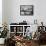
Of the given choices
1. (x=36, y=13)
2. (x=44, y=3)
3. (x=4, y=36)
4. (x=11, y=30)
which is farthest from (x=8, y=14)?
(x=4, y=36)

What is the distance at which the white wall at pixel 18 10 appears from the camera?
6.41 m

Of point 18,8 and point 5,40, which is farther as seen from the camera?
point 18,8

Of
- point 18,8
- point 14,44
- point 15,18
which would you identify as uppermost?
point 18,8

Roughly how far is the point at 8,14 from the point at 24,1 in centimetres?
98

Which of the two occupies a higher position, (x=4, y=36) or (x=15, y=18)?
(x=15, y=18)

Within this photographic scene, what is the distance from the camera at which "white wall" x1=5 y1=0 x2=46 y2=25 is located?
252 inches

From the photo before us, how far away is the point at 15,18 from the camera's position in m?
6.45

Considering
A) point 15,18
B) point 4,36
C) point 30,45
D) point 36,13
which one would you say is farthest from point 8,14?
point 30,45

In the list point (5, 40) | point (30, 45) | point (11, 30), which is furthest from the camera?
point (11, 30)

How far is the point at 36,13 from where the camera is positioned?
6441 mm

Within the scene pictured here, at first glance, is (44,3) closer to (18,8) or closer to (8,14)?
(18,8)

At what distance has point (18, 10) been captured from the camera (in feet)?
21.2

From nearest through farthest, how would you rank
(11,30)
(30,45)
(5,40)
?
1. (30,45)
2. (5,40)
3. (11,30)

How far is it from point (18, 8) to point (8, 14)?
55 centimetres
